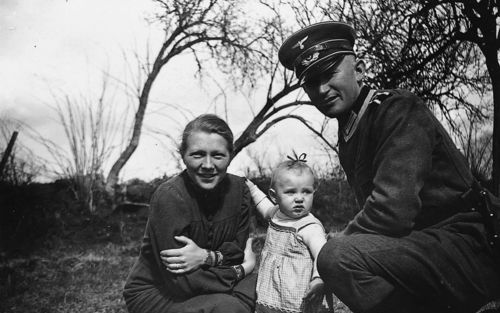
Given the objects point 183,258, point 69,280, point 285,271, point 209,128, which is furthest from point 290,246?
point 69,280

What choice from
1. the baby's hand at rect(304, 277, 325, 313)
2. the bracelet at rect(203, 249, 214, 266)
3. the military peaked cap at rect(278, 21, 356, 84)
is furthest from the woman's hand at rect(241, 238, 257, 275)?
the military peaked cap at rect(278, 21, 356, 84)

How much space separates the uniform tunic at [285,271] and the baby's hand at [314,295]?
0.08 meters

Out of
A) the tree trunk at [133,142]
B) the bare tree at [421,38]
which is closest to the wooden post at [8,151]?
the tree trunk at [133,142]

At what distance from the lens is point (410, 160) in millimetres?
1875

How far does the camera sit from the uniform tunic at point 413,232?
74.2 inches

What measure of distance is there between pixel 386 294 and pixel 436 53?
3.63 metres

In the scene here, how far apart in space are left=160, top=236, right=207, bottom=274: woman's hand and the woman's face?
34 cm

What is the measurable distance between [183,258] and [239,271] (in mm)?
392

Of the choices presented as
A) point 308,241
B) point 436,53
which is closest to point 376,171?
point 308,241

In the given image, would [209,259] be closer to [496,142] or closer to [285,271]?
[285,271]

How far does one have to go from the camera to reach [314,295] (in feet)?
7.62

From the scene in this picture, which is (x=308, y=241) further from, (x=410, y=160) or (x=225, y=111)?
(x=225, y=111)

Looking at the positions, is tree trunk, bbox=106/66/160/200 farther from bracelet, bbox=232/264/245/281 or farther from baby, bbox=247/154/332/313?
bracelet, bbox=232/264/245/281

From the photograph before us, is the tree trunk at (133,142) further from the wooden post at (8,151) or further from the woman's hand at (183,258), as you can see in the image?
the woman's hand at (183,258)
